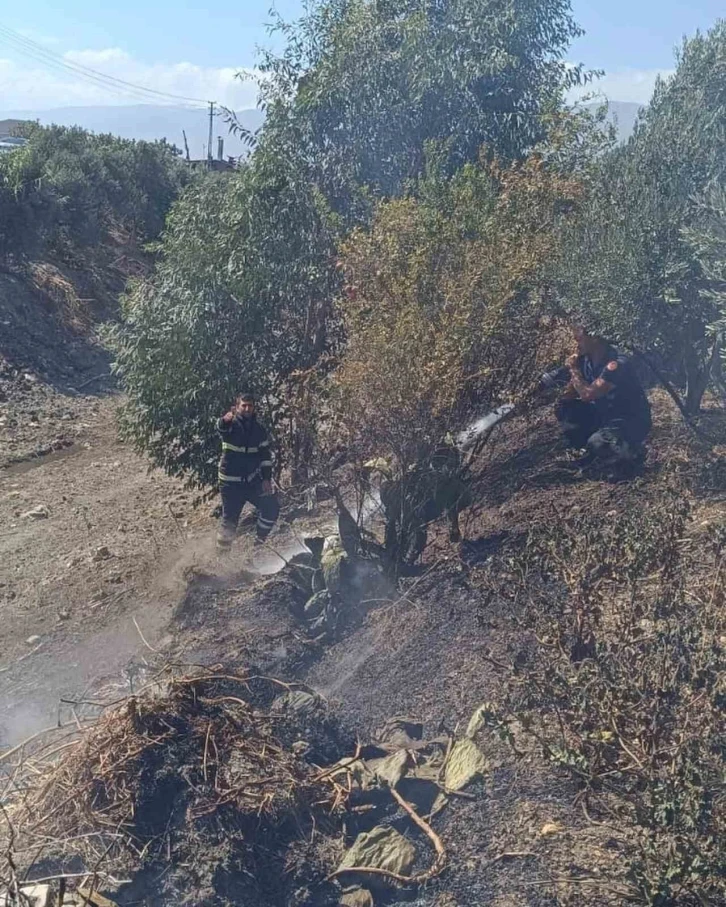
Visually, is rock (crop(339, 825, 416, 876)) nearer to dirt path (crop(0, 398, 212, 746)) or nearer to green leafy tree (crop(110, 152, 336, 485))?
dirt path (crop(0, 398, 212, 746))

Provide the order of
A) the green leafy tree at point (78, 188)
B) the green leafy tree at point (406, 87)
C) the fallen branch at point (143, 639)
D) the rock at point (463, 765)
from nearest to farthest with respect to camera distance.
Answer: the rock at point (463, 765) → the fallen branch at point (143, 639) → the green leafy tree at point (406, 87) → the green leafy tree at point (78, 188)

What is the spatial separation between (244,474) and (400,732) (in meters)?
3.53

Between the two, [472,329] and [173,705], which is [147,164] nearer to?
[472,329]

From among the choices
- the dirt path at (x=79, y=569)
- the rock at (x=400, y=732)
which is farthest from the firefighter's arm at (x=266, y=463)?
the rock at (x=400, y=732)

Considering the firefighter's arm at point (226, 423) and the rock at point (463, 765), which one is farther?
the firefighter's arm at point (226, 423)

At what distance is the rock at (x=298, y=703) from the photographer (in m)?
4.93

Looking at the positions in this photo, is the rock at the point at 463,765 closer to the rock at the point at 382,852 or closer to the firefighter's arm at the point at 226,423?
the rock at the point at 382,852

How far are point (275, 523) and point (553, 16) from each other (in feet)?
18.3

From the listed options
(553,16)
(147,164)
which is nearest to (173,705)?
(553,16)

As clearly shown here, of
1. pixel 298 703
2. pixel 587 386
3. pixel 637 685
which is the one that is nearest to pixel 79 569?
pixel 298 703

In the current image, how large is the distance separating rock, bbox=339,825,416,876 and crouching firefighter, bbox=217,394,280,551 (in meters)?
4.14

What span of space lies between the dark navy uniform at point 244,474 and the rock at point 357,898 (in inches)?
172

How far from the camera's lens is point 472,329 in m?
6.00

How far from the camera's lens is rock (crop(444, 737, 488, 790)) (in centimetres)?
432
